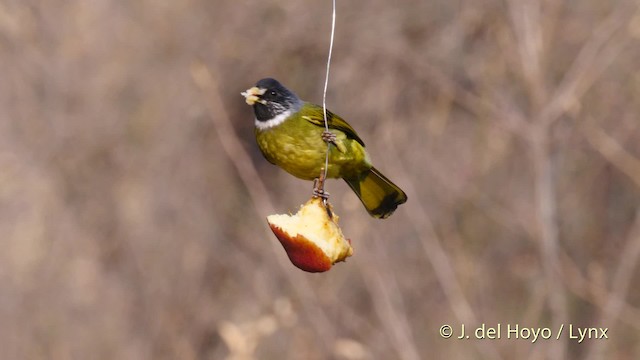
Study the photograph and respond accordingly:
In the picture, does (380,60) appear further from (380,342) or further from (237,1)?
(380,342)

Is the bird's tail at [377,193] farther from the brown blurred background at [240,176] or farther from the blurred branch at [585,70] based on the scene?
the brown blurred background at [240,176]

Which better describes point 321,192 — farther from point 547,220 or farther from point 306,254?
point 547,220

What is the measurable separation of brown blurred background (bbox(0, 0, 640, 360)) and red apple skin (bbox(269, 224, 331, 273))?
4.28 m

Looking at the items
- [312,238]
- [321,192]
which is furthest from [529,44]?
[312,238]

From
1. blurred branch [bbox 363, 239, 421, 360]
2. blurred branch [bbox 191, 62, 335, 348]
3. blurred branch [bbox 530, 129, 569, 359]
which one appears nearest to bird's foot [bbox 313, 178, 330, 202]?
blurred branch [bbox 363, 239, 421, 360]

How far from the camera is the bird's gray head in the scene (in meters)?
4.72

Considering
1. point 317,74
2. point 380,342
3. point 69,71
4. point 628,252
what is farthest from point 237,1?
point 628,252

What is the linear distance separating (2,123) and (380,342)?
4063mm

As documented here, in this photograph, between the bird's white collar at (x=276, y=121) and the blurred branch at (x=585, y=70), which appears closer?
the bird's white collar at (x=276, y=121)

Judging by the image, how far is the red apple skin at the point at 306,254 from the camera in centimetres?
398

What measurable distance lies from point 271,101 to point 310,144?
0.30m

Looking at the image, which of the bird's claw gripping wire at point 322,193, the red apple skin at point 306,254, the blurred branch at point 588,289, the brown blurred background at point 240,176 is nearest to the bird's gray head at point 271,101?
the bird's claw gripping wire at point 322,193

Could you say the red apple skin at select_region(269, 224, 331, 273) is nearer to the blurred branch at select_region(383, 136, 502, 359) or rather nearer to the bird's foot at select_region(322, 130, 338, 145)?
the bird's foot at select_region(322, 130, 338, 145)

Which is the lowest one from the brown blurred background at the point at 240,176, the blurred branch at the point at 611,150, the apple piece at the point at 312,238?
the brown blurred background at the point at 240,176
